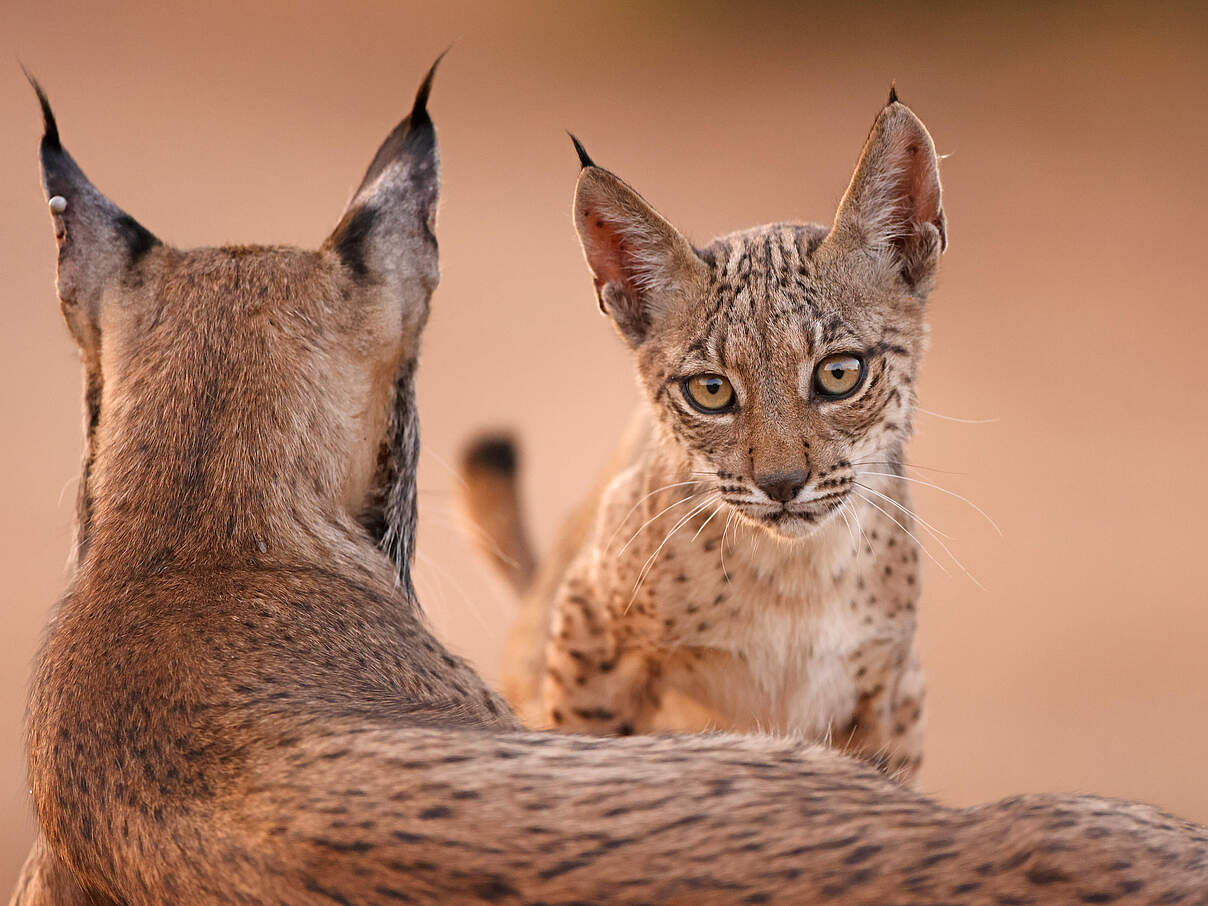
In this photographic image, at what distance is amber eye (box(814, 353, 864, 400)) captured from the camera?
131 inches

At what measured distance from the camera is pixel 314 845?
6.81ft

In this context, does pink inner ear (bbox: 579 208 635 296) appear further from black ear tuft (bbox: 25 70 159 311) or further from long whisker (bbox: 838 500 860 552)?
black ear tuft (bbox: 25 70 159 311)

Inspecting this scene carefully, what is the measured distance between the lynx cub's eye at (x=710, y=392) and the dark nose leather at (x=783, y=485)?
0.25m

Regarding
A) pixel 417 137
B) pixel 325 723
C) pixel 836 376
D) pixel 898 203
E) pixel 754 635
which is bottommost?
pixel 325 723

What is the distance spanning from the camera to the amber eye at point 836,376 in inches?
131

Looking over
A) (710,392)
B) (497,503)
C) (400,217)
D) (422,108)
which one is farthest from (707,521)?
(497,503)

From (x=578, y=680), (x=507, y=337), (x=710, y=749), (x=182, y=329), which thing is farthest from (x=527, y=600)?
Answer: (x=507, y=337)

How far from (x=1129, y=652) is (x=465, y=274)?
17.0 ft

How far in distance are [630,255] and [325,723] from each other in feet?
5.48

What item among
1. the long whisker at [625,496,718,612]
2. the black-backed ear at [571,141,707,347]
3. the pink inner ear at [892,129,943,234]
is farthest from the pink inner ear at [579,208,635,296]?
the pink inner ear at [892,129,943,234]

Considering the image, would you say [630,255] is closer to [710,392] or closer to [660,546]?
[710,392]

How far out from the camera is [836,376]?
3.35 metres

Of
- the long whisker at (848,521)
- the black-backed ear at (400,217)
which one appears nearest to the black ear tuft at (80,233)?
the black-backed ear at (400,217)

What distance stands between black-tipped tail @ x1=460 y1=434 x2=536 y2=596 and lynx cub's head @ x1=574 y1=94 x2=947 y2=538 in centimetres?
183
